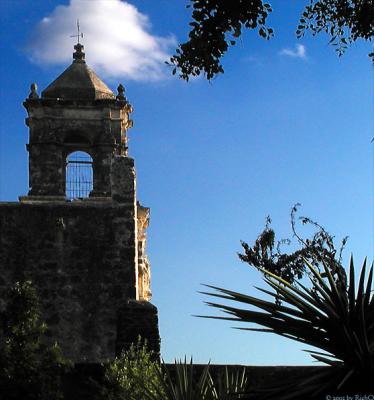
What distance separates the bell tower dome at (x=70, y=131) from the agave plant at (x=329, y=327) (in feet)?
45.4

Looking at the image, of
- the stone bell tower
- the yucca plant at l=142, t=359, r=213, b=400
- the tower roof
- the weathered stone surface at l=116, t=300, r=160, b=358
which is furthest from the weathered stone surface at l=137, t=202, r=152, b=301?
the yucca plant at l=142, t=359, r=213, b=400

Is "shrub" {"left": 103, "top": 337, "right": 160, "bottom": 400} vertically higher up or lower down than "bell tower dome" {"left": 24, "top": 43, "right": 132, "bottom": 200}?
lower down

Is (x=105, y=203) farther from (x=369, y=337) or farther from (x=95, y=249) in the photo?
(x=369, y=337)

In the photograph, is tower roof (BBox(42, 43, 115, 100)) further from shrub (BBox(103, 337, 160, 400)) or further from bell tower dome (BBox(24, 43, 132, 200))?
shrub (BBox(103, 337, 160, 400))

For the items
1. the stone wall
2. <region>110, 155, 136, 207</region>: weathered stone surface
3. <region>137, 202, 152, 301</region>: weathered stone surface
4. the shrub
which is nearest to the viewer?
the shrub

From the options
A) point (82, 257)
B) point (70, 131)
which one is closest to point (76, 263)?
point (82, 257)

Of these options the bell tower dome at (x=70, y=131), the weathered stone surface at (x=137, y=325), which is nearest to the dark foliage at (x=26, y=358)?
the weathered stone surface at (x=137, y=325)

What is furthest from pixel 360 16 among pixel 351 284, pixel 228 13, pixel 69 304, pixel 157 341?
pixel 69 304

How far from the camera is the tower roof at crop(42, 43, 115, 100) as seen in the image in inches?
909

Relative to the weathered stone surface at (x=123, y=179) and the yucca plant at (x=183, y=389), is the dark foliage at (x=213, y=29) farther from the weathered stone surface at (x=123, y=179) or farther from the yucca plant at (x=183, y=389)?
the weathered stone surface at (x=123, y=179)

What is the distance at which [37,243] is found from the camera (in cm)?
1950

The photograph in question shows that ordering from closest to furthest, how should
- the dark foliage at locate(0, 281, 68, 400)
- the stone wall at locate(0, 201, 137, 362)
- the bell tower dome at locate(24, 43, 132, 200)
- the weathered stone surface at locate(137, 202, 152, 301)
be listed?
the dark foliage at locate(0, 281, 68, 400), the stone wall at locate(0, 201, 137, 362), the weathered stone surface at locate(137, 202, 152, 301), the bell tower dome at locate(24, 43, 132, 200)

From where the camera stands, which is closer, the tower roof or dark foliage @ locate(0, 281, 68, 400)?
dark foliage @ locate(0, 281, 68, 400)

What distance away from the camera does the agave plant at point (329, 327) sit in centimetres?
796
